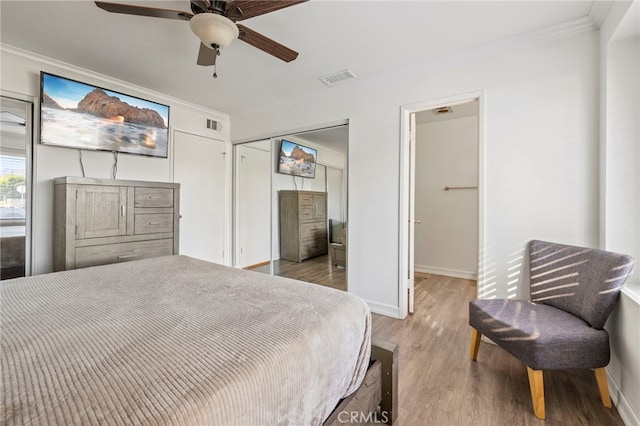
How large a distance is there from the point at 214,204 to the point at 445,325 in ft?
11.1

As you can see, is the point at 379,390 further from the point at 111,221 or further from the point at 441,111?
the point at 441,111

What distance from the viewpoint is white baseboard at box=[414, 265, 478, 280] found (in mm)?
4125

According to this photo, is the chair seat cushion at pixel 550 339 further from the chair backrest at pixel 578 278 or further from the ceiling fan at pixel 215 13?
the ceiling fan at pixel 215 13

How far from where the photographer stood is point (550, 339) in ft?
4.88

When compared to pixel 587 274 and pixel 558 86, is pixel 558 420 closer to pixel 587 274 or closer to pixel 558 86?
pixel 587 274

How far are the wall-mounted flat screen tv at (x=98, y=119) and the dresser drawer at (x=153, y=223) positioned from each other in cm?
78

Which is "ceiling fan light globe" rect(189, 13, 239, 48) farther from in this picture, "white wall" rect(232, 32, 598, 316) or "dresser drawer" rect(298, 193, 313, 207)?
"dresser drawer" rect(298, 193, 313, 207)

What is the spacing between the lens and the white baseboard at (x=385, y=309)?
2.77 metres

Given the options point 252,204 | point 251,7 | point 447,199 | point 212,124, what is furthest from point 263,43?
point 447,199

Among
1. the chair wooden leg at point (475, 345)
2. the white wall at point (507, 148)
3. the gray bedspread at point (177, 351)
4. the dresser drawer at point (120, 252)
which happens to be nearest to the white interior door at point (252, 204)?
the dresser drawer at point (120, 252)

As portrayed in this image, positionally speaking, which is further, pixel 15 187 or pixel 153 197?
pixel 153 197

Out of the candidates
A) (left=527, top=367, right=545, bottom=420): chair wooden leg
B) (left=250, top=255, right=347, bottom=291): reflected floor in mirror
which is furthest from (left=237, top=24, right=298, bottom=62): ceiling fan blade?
(left=250, top=255, right=347, bottom=291): reflected floor in mirror

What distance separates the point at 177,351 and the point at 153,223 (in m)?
2.58

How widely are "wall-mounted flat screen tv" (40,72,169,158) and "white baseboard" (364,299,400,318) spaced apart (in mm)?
3089
